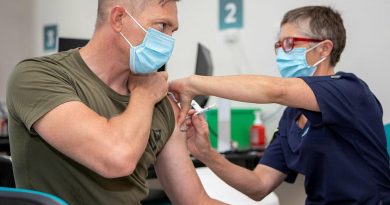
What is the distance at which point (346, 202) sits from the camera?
149 centimetres

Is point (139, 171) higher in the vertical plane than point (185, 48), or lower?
lower

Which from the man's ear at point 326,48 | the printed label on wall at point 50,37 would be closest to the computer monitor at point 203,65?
the man's ear at point 326,48

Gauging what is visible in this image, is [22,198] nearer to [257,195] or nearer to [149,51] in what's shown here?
[149,51]

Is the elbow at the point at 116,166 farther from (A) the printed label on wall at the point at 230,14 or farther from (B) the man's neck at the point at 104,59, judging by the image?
(A) the printed label on wall at the point at 230,14

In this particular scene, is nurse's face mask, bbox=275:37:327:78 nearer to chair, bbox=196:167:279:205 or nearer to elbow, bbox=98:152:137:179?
chair, bbox=196:167:279:205

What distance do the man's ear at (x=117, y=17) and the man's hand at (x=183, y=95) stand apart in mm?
275

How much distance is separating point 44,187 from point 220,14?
218 cm

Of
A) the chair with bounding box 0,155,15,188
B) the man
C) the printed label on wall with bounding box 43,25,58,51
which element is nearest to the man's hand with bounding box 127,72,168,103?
the man

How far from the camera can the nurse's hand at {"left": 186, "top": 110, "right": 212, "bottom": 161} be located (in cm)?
147

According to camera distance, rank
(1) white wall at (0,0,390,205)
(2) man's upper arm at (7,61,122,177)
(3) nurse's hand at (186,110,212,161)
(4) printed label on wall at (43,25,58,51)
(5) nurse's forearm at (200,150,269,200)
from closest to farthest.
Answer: (2) man's upper arm at (7,61,122,177) → (3) nurse's hand at (186,110,212,161) → (5) nurse's forearm at (200,150,269,200) → (1) white wall at (0,0,390,205) → (4) printed label on wall at (43,25,58,51)

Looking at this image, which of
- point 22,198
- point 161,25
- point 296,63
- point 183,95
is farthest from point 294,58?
point 22,198

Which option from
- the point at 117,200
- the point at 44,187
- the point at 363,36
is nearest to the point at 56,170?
the point at 44,187

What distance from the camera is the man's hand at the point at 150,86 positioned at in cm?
118

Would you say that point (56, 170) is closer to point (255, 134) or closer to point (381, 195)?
point (381, 195)
